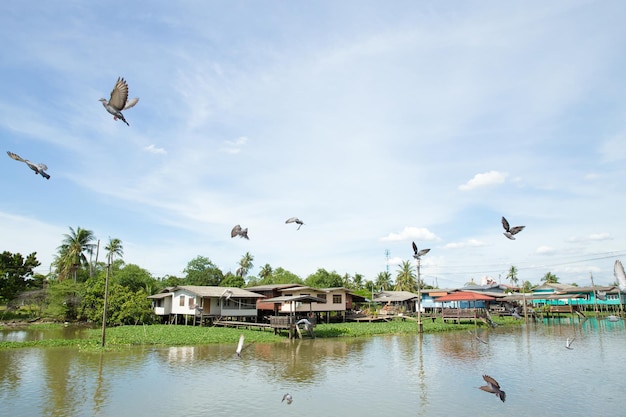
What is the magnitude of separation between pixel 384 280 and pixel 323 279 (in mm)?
31444

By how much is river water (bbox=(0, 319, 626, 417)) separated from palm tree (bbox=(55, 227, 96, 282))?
34.8m

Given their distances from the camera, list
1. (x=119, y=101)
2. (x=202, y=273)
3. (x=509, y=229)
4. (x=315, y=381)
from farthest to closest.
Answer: (x=202, y=273), (x=315, y=381), (x=509, y=229), (x=119, y=101)

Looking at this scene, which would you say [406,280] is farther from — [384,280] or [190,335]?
[190,335]

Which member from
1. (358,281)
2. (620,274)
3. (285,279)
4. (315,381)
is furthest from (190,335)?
(358,281)

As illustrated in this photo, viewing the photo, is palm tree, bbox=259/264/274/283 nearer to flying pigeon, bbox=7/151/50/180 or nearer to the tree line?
the tree line

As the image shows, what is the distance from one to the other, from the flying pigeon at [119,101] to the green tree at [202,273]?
2370 inches

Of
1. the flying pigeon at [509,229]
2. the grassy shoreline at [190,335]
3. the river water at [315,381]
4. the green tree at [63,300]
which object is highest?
the flying pigeon at [509,229]

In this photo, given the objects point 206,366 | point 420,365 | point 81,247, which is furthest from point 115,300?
point 420,365

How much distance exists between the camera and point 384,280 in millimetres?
100000

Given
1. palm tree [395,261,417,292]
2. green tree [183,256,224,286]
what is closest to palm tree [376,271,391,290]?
palm tree [395,261,417,292]

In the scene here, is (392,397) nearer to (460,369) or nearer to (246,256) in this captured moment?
(460,369)

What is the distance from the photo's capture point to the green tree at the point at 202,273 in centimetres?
6719

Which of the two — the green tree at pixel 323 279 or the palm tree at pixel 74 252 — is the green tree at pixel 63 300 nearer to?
the palm tree at pixel 74 252

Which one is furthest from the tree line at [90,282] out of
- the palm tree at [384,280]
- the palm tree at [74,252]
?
the palm tree at [384,280]
